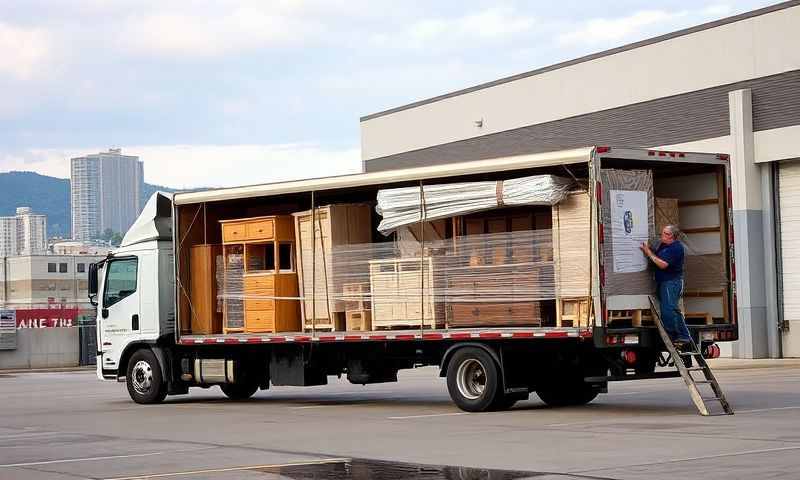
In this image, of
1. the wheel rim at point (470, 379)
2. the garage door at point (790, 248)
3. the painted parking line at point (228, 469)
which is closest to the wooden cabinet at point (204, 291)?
the wheel rim at point (470, 379)

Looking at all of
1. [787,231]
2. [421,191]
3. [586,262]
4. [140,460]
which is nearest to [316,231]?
[421,191]

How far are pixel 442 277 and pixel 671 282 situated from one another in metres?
3.25

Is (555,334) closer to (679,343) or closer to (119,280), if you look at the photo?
(679,343)

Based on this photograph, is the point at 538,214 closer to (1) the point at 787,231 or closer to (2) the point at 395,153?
(1) the point at 787,231

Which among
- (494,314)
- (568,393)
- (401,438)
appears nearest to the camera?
(401,438)

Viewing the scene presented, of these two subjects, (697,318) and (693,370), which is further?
(697,318)

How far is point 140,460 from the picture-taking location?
43.3 ft

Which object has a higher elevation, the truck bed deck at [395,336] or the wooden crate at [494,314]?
the wooden crate at [494,314]

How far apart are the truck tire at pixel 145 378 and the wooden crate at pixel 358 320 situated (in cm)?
427

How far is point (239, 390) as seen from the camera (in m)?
23.2

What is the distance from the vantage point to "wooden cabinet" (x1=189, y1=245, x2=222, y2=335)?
22.1m

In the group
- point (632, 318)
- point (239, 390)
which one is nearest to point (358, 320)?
point (239, 390)

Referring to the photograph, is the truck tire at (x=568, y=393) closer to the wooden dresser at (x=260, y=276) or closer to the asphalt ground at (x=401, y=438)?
the asphalt ground at (x=401, y=438)

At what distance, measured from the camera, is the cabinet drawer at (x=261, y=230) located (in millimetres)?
20891
